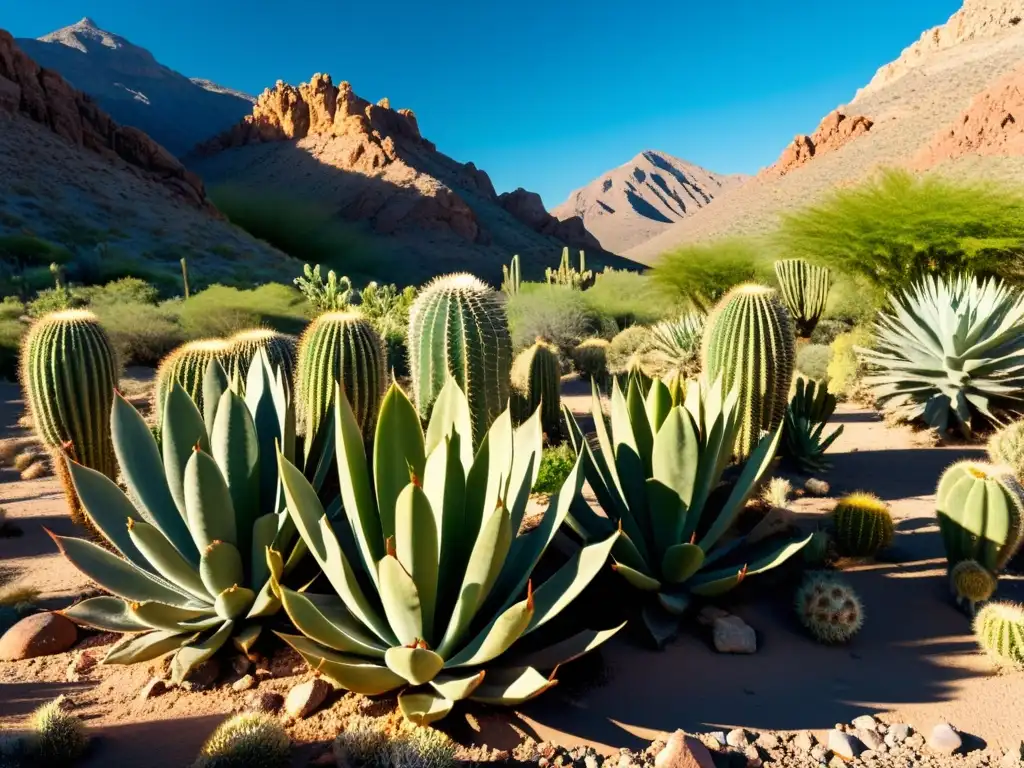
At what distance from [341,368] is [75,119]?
50016mm

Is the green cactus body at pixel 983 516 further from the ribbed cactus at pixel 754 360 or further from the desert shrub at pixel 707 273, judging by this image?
the desert shrub at pixel 707 273

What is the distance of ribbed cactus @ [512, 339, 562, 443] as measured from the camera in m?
7.29

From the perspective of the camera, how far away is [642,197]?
465 feet

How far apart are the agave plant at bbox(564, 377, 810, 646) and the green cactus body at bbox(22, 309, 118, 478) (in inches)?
137

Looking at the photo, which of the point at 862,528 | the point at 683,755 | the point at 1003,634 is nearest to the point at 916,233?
the point at 862,528

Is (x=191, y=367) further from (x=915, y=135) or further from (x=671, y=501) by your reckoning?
(x=915, y=135)

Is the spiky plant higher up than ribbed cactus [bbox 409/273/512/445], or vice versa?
ribbed cactus [bbox 409/273/512/445]

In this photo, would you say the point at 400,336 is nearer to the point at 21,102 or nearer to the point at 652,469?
the point at 652,469

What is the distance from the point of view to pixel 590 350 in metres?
11.6

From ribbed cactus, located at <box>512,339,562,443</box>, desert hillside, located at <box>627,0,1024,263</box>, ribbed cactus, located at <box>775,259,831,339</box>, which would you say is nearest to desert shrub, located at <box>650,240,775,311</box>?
ribbed cactus, located at <box>775,259,831,339</box>

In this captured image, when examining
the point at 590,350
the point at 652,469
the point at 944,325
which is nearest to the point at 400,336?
the point at 590,350

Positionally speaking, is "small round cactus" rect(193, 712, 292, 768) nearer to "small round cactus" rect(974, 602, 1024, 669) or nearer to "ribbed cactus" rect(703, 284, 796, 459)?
"small round cactus" rect(974, 602, 1024, 669)

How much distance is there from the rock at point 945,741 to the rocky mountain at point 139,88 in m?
96.3

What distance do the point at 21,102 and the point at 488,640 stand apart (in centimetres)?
5200
